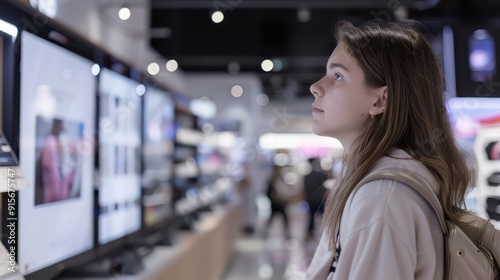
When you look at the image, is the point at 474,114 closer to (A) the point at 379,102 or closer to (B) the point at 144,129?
(B) the point at 144,129

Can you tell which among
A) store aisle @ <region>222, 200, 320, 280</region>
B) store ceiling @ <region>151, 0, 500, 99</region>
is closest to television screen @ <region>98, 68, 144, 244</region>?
store ceiling @ <region>151, 0, 500, 99</region>

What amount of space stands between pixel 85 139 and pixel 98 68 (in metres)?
0.35

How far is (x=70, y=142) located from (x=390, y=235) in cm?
154

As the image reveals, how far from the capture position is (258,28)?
26.9 feet

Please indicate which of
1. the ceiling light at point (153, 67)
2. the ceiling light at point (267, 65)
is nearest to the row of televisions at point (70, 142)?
the ceiling light at point (153, 67)

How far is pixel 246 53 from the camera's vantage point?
9594 millimetres

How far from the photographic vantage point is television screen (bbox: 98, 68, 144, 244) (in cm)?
268

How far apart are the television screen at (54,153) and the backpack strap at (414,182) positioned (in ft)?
3.75

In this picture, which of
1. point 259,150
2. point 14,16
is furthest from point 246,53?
point 14,16

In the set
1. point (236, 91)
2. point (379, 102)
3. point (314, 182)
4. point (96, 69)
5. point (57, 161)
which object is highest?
point (236, 91)

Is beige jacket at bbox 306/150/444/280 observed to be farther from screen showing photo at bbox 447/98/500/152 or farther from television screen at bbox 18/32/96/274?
screen showing photo at bbox 447/98/500/152

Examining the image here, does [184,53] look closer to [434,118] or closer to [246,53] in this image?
[246,53]

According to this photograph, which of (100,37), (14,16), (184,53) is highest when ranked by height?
(184,53)

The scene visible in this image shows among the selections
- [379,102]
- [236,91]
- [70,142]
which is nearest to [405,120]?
[379,102]
